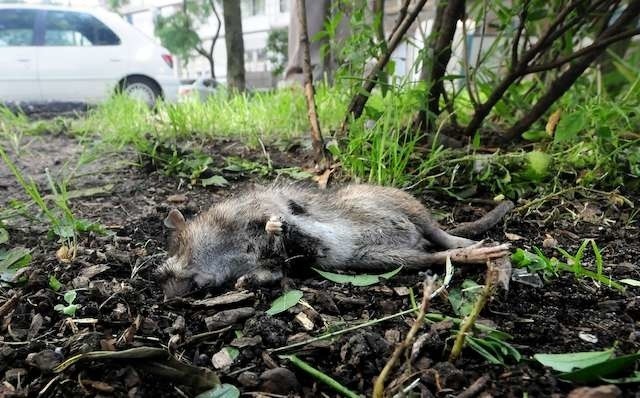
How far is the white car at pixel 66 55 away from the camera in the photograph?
8984 millimetres

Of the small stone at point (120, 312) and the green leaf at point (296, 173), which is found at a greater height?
the green leaf at point (296, 173)

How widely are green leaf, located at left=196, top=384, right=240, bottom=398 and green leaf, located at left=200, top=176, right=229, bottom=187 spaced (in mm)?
2292

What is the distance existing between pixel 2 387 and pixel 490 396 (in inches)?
50.5

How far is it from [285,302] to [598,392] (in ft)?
3.29

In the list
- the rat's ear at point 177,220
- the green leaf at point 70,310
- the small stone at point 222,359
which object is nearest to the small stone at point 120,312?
the green leaf at point 70,310

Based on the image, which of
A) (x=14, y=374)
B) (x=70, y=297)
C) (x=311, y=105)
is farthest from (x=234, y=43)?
(x=14, y=374)

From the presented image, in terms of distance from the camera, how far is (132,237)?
8.65ft

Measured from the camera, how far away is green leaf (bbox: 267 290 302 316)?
179 centimetres

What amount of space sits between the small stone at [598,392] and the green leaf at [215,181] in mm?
2734

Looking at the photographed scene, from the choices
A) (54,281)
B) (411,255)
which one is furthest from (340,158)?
(54,281)

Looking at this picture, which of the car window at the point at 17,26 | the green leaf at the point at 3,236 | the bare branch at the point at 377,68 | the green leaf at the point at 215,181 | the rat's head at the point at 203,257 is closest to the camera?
the rat's head at the point at 203,257

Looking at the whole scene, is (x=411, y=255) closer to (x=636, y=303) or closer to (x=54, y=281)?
(x=636, y=303)

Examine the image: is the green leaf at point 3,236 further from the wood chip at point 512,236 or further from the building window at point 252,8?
the building window at point 252,8

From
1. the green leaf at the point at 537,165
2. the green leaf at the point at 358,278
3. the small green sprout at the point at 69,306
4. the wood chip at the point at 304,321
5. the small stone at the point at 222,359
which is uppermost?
the green leaf at the point at 537,165
